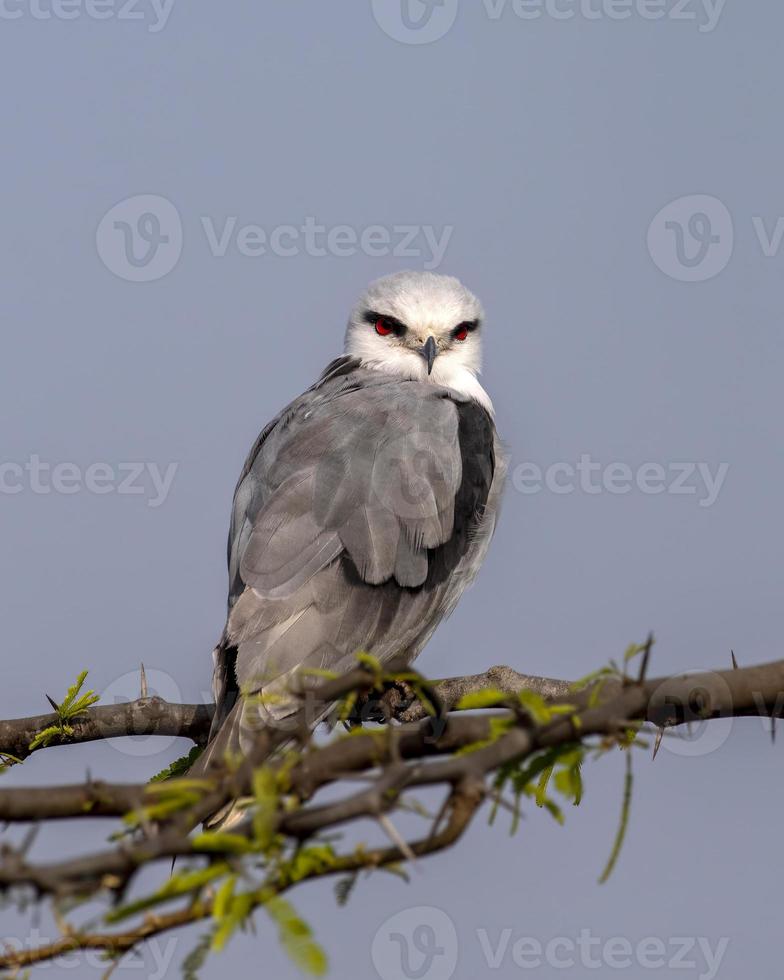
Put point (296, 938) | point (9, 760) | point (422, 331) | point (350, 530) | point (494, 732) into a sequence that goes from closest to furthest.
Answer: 1. point (296, 938)
2. point (494, 732)
3. point (9, 760)
4. point (350, 530)
5. point (422, 331)

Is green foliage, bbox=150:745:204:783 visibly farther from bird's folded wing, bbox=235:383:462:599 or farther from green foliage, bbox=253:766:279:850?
green foliage, bbox=253:766:279:850

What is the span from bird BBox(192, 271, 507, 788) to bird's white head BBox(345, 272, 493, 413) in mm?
356

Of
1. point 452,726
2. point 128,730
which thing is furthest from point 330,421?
point 452,726

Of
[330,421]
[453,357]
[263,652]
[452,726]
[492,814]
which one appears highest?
[453,357]

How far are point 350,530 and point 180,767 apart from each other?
1331mm

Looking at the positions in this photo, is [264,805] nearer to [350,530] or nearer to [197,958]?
[197,958]

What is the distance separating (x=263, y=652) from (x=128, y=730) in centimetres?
60

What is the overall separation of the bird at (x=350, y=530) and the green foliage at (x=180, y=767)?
162 millimetres

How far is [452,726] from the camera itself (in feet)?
5.93

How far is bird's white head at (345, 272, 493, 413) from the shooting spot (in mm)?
7043

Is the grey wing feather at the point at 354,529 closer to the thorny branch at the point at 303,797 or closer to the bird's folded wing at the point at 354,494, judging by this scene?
the bird's folded wing at the point at 354,494

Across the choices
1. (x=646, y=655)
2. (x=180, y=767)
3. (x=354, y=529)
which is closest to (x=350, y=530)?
(x=354, y=529)

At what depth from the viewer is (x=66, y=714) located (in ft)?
13.9

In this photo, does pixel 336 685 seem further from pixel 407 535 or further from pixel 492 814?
pixel 407 535
